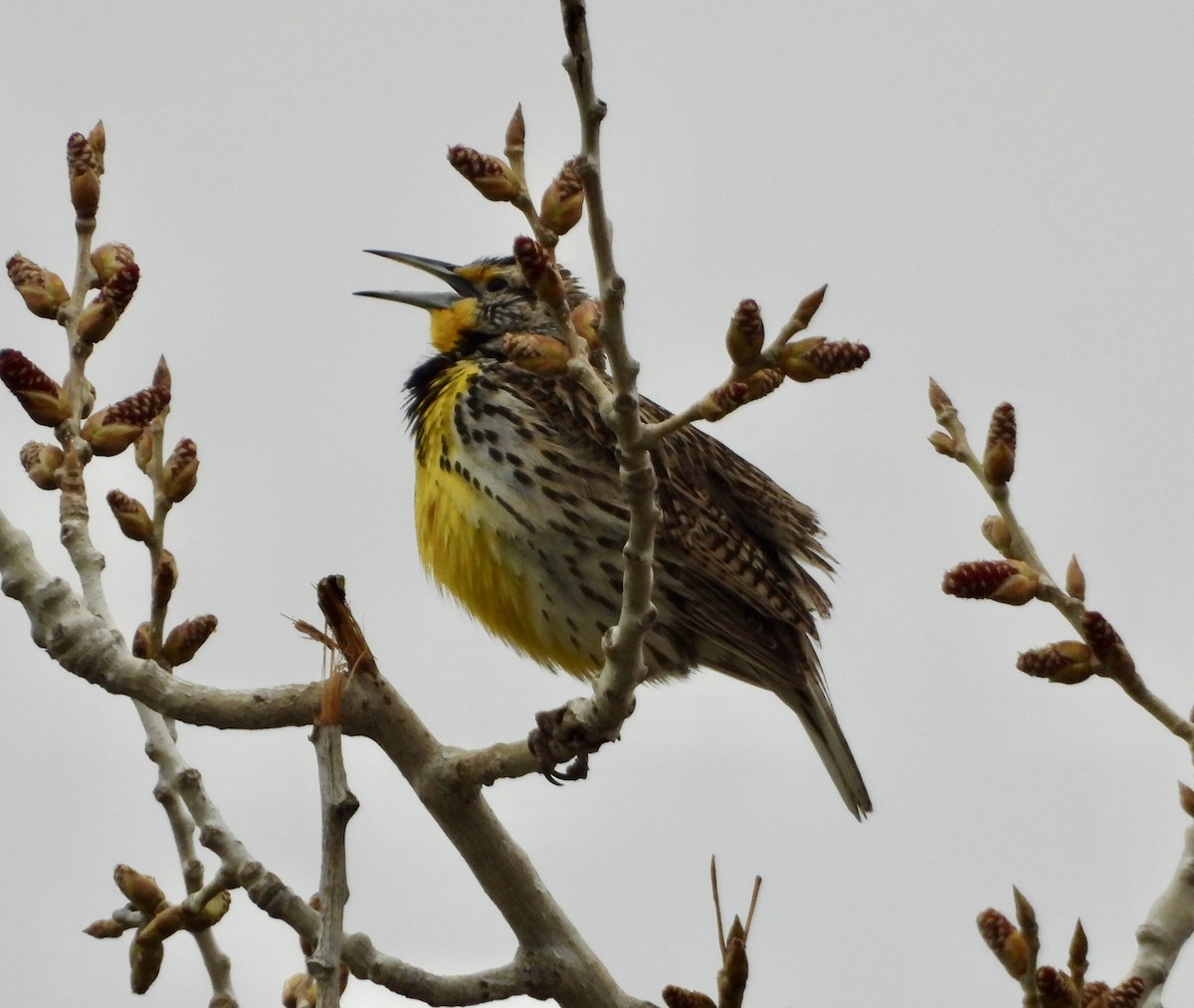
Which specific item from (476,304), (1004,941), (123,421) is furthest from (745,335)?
(476,304)

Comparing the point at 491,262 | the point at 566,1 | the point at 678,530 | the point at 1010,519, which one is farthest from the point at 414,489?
the point at 566,1

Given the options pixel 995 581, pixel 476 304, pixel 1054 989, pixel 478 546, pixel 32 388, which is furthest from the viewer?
pixel 476 304

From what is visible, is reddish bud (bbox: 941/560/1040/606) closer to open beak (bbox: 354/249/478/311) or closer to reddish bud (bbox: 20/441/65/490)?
reddish bud (bbox: 20/441/65/490)

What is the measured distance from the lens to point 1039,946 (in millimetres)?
2326

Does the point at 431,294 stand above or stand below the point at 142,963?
above

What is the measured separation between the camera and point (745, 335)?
81.8 inches

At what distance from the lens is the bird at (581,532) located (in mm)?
4621

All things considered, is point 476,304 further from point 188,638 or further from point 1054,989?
point 1054,989

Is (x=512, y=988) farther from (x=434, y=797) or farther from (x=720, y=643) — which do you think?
(x=720, y=643)

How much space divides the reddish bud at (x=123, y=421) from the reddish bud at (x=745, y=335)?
43.2 inches

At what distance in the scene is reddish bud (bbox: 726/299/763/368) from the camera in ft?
6.75

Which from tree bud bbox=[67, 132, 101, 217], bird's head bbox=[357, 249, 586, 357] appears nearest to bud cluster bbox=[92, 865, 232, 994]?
tree bud bbox=[67, 132, 101, 217]

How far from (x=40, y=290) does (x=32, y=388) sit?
0.65 feet

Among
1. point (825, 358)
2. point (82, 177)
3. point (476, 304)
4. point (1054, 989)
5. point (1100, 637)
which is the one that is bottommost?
point (1054, 989)
